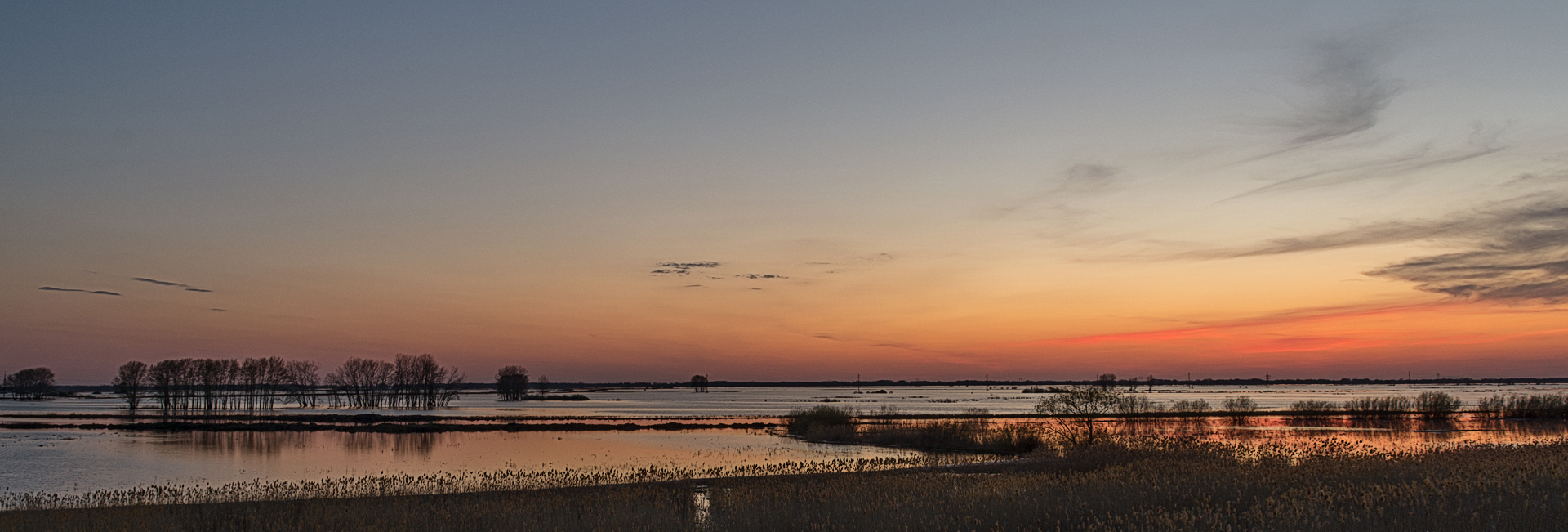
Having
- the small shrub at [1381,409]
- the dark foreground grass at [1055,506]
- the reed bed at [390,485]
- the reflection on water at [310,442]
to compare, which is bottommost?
the small shrub at [1381,409]

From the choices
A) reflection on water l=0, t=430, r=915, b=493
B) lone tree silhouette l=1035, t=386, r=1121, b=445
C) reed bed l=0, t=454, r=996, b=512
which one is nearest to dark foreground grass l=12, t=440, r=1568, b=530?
reed bed l=0, t=454, r=996, b=512

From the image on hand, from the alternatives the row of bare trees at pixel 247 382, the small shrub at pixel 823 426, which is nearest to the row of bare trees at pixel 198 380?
the row of bare trees at pixel 247 382

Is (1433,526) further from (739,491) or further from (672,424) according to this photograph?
(672,424)

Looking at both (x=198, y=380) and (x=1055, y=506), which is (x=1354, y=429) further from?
(x=198, y=380)

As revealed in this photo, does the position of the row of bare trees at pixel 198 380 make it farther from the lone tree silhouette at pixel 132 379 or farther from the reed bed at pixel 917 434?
the reed bed at pixel 917 434

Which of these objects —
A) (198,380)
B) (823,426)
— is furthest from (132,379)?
(823,426)

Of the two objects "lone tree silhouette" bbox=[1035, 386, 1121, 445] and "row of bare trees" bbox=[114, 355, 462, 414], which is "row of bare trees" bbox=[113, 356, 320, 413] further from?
"lone tree silhouette" bbox=[1035, 386, 1121, 445]

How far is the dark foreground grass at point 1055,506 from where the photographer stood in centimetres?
1159

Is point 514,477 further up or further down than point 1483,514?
further down

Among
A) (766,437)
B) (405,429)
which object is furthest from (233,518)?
(405,429)

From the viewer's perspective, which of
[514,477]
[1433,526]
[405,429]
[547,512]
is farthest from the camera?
[405,429]

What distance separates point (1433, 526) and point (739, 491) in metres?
17.4

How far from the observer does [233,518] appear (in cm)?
1964

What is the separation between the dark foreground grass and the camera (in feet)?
38.0
